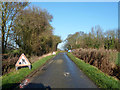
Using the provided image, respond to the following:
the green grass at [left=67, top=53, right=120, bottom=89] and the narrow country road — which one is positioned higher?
the green grass at [left=67, top=53, right=120, bottom=89]

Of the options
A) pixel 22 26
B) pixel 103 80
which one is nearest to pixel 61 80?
pixel 103 80

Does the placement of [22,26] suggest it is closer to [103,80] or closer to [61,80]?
[61,80]

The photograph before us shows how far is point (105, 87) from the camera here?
5004 mm

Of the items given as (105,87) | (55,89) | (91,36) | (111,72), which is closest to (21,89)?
(55,89)

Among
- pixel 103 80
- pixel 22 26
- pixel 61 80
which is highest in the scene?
pixel 22 26

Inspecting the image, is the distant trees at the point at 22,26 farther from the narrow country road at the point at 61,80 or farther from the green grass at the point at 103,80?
the green grass at the point at 103,80

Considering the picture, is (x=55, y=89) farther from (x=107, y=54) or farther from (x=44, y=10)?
(x=44, y=10)

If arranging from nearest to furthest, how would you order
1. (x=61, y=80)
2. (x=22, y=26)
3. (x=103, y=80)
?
(x=103, y=80) → (x=61, y=80) → (x=22, y=26)

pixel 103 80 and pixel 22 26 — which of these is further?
pixel 22 26

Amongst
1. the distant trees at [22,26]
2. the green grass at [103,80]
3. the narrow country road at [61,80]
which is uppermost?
the distant trees at [22,26]

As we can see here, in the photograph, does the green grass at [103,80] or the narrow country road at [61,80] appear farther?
the narrow country road at [61,80]

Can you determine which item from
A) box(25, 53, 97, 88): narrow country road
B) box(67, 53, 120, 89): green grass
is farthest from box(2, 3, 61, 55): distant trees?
box(67, 53, 120, 89): green grass

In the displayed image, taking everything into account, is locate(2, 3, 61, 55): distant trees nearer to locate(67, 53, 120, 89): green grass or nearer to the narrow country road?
the narrow country road

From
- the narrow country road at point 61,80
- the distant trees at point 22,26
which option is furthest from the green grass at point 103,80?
the distant trees at point 22,26
